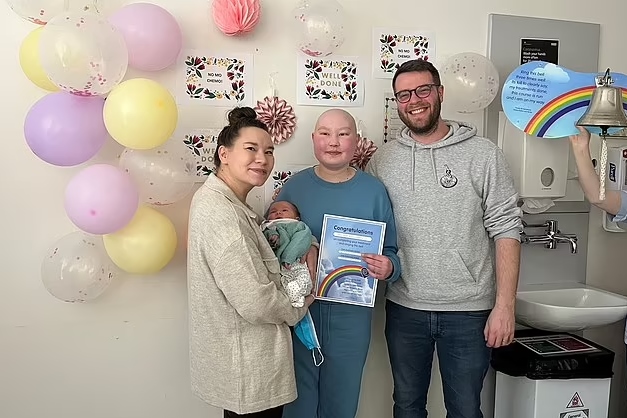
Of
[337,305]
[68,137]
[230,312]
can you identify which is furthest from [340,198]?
[68,137]

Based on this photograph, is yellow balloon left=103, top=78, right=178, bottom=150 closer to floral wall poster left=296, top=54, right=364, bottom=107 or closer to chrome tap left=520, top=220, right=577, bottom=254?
floral wall poster left=296, top=54, right=364, bottom=107

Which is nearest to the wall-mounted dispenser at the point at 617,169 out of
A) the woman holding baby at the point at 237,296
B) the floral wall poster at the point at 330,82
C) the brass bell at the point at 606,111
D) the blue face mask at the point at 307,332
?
the brass bell at the point at 606,111

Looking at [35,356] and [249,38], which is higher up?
[249,38]

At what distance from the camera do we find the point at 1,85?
2268mm

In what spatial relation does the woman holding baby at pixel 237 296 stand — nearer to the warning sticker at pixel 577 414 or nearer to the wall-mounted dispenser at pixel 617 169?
the warning sticker at pixel 577 414

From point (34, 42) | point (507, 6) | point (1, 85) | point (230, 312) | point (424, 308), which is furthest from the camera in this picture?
point (507, 6)

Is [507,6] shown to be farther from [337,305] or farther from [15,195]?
[15,195]

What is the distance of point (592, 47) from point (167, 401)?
98.5 inches

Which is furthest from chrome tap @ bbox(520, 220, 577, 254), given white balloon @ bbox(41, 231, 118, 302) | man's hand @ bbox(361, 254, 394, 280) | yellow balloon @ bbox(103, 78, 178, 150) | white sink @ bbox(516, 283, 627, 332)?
white balloon @ bbox(41, 231, 118, 302)

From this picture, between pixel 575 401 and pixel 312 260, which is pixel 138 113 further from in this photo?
pixel 575 401

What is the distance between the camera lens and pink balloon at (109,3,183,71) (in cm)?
215

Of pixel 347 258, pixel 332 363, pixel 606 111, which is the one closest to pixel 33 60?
pixel 347 258

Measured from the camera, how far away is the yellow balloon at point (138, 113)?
79.3 inches

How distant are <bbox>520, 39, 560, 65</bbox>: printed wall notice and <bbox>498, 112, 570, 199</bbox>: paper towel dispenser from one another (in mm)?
333
